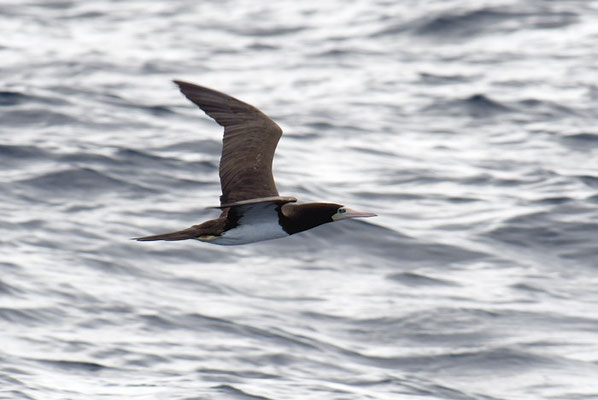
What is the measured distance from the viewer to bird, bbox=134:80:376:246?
7616mm

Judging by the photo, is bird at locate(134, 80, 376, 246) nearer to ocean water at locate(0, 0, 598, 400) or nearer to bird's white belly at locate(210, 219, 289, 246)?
bird's white belly at locate(210, 219, 289, 246)

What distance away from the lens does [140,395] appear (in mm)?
8562

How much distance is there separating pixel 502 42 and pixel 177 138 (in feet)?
23.8

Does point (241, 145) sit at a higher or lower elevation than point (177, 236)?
higher

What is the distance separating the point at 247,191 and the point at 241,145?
454 mm

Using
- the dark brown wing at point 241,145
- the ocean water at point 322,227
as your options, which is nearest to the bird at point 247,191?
the dark brown wing at point 241,145

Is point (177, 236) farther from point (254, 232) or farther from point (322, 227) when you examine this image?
point (322, 227)

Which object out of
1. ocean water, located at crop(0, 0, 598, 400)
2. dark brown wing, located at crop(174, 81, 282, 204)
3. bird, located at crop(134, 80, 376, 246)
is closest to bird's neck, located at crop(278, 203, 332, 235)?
bird, located at crop(134, 80, 376, 246)

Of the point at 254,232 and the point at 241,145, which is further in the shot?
the point at 241,145

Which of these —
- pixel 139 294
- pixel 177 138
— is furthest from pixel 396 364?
pixel 177 138

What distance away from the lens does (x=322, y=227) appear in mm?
12305

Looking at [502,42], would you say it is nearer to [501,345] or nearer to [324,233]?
[324,233]

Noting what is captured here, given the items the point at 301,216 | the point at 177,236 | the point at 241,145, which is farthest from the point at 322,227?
the point at 177,236

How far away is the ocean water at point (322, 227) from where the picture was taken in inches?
376
